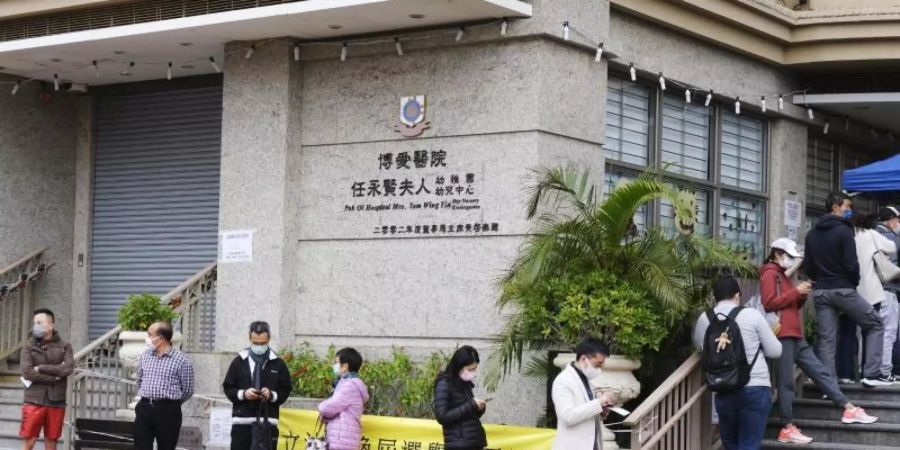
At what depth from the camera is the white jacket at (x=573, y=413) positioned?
1102cm

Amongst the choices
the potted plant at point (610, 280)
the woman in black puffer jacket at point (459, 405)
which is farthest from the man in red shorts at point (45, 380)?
the woman in black puffer jacket at point (459, 405)

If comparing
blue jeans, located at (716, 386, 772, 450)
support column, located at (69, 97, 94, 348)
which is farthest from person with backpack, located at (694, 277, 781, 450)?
support column, located at (69, 97, 94, 348)

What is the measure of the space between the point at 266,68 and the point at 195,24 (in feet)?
4.01

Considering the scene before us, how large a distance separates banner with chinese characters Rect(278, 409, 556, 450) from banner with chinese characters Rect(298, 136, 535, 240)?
2.49 m

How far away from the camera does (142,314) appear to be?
15.9 meters

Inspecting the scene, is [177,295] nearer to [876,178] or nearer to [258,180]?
[258,180]

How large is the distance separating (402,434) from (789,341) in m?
3.66

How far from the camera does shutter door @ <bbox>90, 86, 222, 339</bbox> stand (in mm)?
18359

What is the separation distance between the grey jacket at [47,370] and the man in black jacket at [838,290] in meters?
7.67

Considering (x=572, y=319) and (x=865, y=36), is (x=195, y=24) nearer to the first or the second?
(x=572, y=319)

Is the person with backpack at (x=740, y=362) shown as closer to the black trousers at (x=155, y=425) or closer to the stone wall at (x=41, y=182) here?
the black trousers at (x=155, y=425)

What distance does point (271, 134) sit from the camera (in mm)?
16281

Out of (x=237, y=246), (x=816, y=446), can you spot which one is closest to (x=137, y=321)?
(x=237, y=246)

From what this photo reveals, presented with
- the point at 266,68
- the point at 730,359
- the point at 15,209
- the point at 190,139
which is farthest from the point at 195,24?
the point at 730,359
